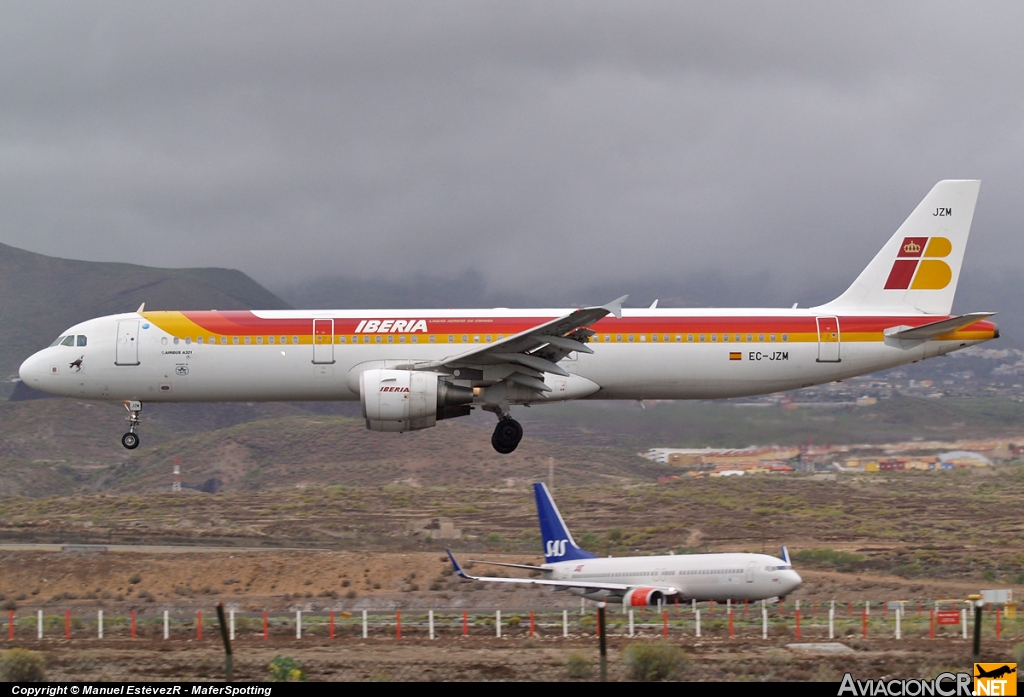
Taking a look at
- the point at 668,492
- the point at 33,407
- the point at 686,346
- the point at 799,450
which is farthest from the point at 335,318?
the point at 33,407

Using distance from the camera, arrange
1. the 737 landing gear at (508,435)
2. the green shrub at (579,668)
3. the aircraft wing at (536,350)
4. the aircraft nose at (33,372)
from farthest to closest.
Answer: the aircraft nose at (33,372)
the 737 landing gear at (508,435)
the aircraft wing at (536,350)
the green shrub at (579,668)

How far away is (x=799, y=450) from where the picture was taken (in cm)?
5047

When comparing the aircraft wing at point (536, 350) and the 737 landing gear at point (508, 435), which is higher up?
the aircraft wing at point (536, 350)

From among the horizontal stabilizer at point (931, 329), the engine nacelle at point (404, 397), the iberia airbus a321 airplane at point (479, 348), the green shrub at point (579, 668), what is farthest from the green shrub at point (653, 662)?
the horizontal stabilizer at point (931, 329)

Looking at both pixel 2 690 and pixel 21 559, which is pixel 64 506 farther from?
pixel 2 690

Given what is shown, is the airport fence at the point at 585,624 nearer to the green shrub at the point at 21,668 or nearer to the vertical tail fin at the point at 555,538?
the vertical tail fin at the point at 555,538

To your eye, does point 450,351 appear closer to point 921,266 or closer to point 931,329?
point 931,329

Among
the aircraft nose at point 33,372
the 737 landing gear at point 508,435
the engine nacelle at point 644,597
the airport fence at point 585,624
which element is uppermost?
the aircraft nose at point 33,372

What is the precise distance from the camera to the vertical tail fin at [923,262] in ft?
114

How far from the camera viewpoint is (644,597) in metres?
30.6

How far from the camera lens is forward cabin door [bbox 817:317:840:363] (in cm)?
3328

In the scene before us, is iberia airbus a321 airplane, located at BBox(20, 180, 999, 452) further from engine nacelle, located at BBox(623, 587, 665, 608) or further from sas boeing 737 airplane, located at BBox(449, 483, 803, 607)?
engine nacelle, located at BBox(623, 587, 665, 608)

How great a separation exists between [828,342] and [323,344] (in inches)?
570

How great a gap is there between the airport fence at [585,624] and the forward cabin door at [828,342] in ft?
23.3
